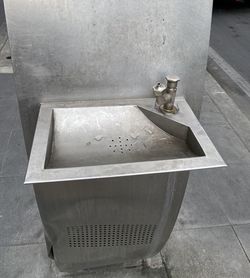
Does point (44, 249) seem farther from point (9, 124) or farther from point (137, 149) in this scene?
point (9, 124)

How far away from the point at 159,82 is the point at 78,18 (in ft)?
1.48

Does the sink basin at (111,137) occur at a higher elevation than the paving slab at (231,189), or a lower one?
higher

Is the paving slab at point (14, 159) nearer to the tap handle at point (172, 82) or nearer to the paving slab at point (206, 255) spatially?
the paving slab at point (206, 255)

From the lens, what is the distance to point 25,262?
5.88 feet

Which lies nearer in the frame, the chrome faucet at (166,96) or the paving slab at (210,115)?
the chrome faucet at (166,96)

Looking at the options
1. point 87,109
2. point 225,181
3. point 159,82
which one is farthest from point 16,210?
point 225,181

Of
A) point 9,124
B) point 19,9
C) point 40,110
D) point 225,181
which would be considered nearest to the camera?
point 19,9

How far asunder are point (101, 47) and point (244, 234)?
1.54m

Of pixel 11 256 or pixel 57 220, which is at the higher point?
pixel 57 220

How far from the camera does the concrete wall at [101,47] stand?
121 centimetres

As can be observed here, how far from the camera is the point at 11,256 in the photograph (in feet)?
5.97

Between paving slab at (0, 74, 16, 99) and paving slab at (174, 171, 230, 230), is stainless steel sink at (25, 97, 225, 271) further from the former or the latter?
paving slab at (0, 74, 16, 99)

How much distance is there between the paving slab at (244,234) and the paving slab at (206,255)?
4 centimetres

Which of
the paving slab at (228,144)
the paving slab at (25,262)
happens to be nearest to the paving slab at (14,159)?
the paving slab at (25,262)
